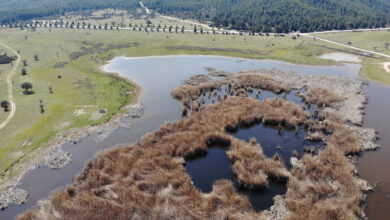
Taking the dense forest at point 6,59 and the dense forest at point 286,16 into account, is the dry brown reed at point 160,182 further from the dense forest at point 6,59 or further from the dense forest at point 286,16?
the dense forest at point 286,16

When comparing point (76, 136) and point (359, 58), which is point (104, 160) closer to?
point (76, 136)

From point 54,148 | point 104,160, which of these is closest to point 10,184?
point 54,148

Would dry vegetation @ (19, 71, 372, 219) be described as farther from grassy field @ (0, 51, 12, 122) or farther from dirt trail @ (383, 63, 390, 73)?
dirt trail @ (383, 63, 390, 73)

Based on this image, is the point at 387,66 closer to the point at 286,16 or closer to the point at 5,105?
the point at 5,105

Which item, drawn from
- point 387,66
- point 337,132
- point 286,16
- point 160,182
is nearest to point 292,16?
point 286,16

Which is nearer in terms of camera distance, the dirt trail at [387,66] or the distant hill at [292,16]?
the dirt trail at [387,66]

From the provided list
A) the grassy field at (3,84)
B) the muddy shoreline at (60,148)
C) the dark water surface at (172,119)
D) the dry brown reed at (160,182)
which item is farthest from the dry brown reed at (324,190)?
the grassy field at (3,84)

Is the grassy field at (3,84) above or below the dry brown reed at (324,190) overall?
above
